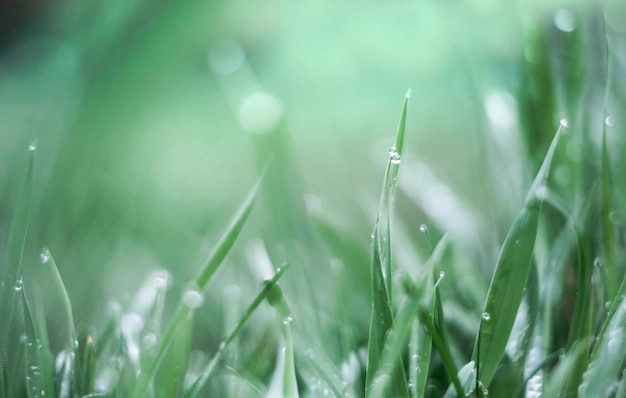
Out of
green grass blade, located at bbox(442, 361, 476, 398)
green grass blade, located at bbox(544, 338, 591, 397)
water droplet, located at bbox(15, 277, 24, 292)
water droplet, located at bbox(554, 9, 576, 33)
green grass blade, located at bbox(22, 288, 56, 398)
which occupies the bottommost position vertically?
green grass blade, located at bbox(544, 338, 591, 397)

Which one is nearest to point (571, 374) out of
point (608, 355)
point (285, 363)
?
point (608, 355)

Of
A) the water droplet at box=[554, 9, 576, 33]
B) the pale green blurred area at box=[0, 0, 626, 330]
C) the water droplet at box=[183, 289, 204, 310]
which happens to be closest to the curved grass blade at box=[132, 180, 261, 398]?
the water droplet at box=[183, 289, 204, 310]

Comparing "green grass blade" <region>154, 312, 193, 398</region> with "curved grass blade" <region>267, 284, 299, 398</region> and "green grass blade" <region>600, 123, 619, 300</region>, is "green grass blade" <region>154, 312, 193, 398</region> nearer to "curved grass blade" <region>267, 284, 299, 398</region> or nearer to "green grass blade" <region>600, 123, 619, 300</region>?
"curved grass blade" <region>267, 284, 299, 398</region>

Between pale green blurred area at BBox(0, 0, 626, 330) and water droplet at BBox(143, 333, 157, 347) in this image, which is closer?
water droplet at BBox(143, 333, 157, 347)

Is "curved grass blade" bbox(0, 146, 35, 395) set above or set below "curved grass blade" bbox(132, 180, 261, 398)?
above

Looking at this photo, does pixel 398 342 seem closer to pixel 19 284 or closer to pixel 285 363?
pixel 285 363

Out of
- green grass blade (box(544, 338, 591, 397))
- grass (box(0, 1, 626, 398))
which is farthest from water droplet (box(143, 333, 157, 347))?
green grass blade (box(544, 338, 591, 397))

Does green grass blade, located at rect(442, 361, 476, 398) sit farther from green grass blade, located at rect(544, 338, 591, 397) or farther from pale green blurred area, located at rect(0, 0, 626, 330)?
pale green blurred area, located at rect(0, 0, 626, 330)
